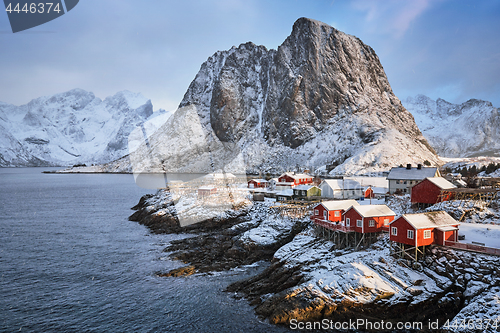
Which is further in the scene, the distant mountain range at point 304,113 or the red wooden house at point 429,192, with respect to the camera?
the distant mountain range at point 304,113

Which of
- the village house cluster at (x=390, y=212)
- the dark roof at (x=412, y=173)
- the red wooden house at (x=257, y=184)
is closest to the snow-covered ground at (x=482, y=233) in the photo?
the village house cluster at (x=390, y=212)

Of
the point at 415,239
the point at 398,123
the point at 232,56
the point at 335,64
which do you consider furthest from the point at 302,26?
the point at 415,239

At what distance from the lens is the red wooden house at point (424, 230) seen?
25672 mm

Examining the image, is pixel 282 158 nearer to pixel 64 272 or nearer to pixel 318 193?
pixel 318 193

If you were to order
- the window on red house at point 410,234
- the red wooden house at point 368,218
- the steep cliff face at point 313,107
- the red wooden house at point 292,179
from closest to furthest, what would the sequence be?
the window on red house at point 410,234, the red wooden house at point 368,218, the red wooden house at point 292,179, the steep cliff face at point 313,107

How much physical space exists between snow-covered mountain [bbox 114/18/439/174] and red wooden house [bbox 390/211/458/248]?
276 ft

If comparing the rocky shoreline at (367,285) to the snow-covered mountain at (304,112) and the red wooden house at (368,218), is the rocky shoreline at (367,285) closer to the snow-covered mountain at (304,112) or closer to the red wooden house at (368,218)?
the red wooden house at (368,218)

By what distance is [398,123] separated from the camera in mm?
142875

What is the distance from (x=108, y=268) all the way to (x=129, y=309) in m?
10.5

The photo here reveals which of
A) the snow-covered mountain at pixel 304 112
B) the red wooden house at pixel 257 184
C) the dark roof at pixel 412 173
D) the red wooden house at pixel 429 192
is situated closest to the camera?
the red wooden house at pixel 429 192

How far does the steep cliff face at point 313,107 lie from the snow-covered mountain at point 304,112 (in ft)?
1.63

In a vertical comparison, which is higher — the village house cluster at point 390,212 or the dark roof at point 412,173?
the dark roof at point 412,173

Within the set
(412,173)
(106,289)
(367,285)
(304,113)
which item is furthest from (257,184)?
(304,113)

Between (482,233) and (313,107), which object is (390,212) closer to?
(482,233)
